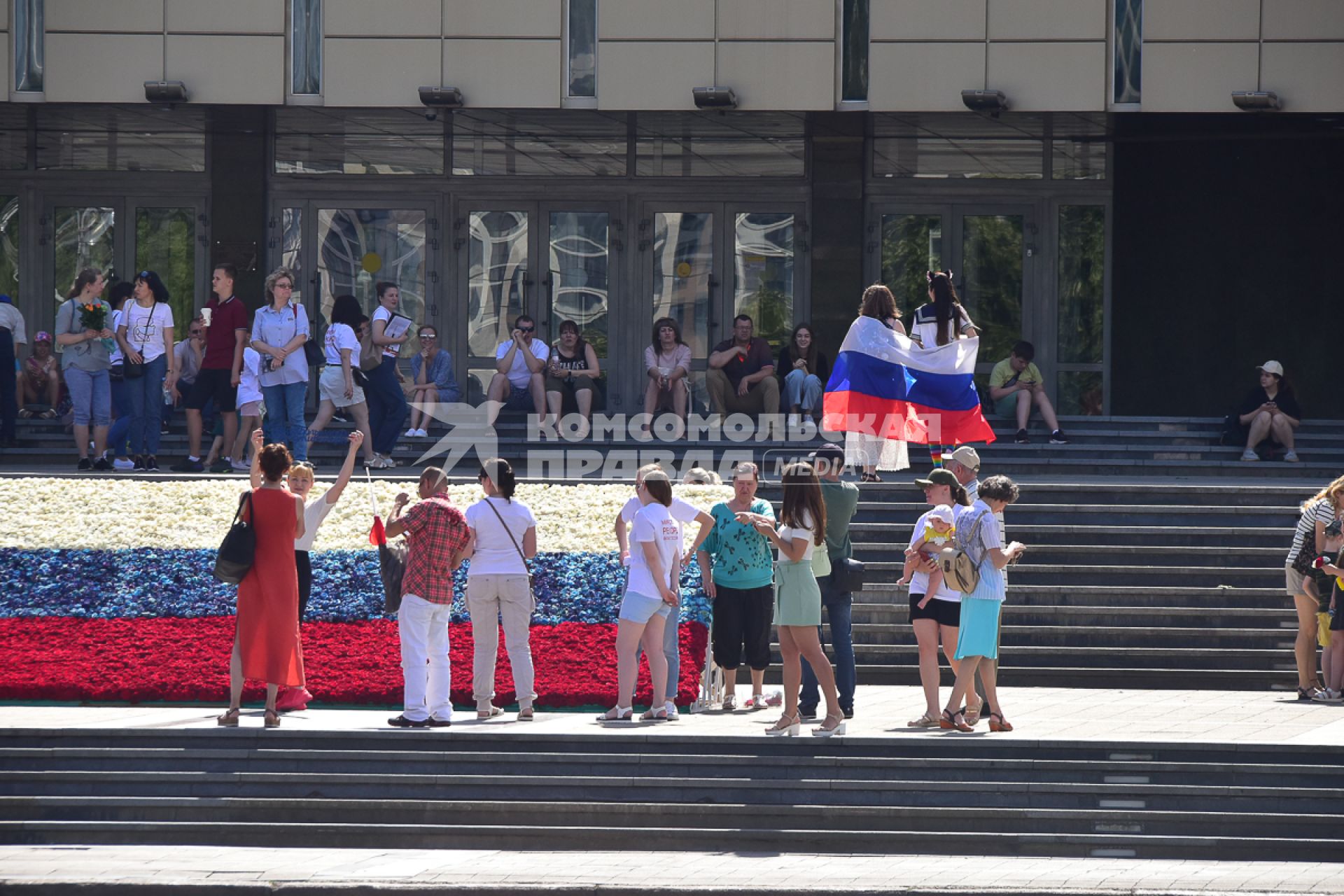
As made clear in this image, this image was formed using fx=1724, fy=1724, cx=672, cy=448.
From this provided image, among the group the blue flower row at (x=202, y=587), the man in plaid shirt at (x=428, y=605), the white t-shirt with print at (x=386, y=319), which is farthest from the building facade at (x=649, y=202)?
the man in plaid shirt at (x=428, y=605)

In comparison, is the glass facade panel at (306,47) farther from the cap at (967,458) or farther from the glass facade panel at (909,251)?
the cap at (967,458)

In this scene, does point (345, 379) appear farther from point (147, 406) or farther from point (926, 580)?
point (926, 580)

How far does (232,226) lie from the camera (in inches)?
914

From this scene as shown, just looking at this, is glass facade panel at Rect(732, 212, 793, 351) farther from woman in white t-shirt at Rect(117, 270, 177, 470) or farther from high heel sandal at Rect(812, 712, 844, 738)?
high heel sandal at Rect(812, 712, 844, 738)

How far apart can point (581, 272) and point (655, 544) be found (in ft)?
41.7

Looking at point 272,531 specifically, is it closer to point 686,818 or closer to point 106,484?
point 686,818

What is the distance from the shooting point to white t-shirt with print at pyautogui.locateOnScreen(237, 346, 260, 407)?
16.9 m

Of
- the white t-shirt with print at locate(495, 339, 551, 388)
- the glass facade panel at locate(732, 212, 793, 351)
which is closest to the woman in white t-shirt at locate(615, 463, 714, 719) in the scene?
the white t-shirt with print at locate(495, 339, 551, 388)

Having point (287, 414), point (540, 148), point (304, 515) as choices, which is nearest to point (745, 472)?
point (304, 515)

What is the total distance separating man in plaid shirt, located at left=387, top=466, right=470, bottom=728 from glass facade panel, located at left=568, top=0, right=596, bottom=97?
11.5 metres

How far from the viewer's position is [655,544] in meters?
11.2

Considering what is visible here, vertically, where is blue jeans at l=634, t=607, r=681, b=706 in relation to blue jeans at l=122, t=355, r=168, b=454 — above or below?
below

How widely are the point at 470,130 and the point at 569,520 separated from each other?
30.6ft

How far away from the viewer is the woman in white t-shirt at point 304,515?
11.4 m
